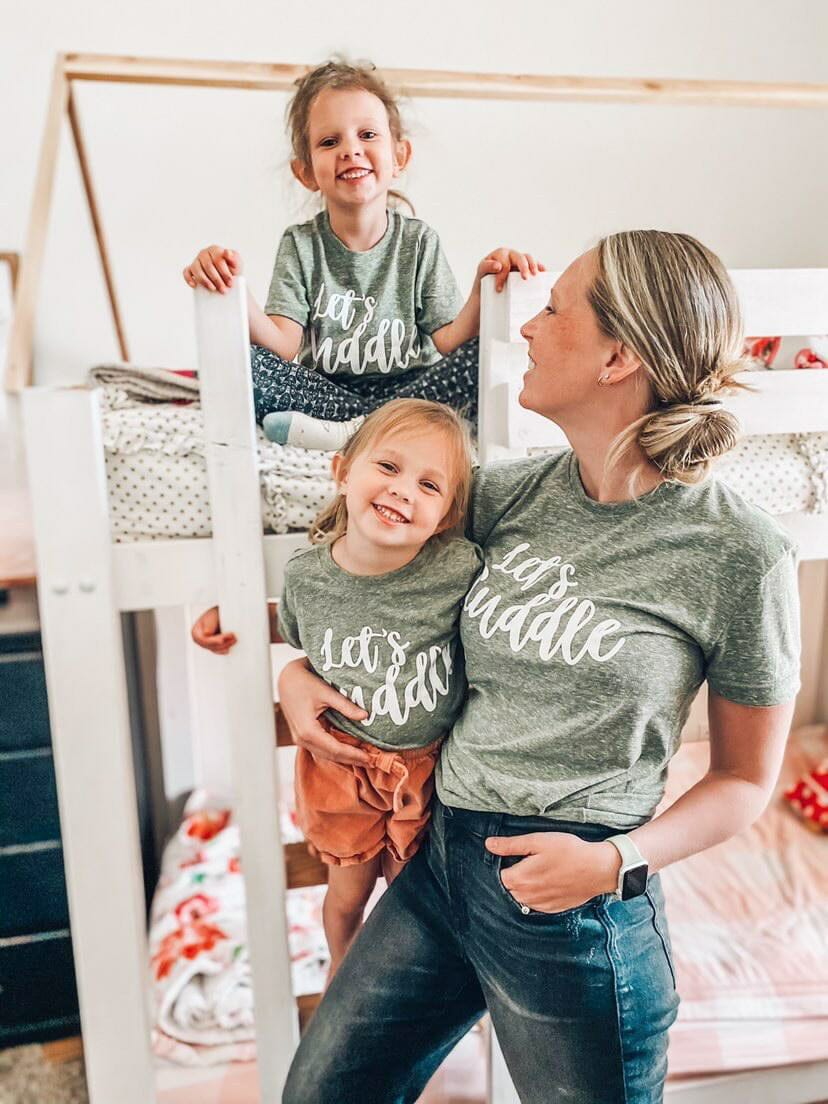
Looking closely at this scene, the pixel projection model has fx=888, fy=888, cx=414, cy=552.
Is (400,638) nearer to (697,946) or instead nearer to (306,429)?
(306,429)

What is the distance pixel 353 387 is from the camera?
1181 millimetres

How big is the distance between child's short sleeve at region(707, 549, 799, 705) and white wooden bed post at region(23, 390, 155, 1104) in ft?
2.50

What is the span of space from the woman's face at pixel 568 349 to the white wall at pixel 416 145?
67cm

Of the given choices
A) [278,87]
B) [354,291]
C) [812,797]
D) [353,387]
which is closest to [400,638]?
[353,387]

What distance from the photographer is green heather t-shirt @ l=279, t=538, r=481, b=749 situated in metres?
1.06

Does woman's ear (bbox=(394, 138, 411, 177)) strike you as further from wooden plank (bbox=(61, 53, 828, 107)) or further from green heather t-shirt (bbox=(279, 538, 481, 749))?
green heather t-shirt (bbox=(279, 538, 481, 749))

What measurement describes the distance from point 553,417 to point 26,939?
1583 mm

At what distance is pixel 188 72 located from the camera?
124cm

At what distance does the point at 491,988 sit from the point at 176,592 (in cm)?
63

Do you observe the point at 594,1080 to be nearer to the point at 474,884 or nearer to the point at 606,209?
the point at 474,884

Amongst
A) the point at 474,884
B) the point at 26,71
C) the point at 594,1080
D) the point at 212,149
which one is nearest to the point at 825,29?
the point at 212,149

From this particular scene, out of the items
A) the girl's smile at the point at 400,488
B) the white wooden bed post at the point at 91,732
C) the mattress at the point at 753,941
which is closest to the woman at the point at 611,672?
the girl's smile at the point at 400,488

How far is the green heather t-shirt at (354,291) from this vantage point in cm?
115

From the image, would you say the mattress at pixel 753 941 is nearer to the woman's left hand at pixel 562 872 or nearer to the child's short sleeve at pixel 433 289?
the woman's left hand at pixel 562 872
